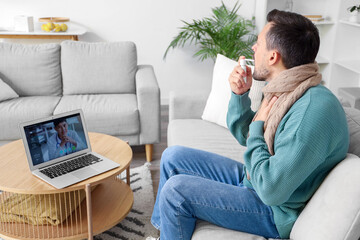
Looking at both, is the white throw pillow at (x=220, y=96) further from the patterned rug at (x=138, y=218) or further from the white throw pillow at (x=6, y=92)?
the white throw pillow at (x=6, y=92)

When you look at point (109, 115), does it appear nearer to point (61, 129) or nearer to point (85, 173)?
point (61, 129)

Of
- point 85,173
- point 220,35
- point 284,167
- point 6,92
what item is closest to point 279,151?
point 284,167

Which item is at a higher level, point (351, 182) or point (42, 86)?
point (351, 182)

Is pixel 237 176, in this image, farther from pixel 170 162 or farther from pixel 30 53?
pixel 30 53

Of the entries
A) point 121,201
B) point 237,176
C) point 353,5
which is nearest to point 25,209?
point 121,201

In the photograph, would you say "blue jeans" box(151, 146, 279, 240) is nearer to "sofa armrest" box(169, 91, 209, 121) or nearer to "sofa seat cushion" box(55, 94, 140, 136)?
"sofa armrest" box(169, 91, 209, 121)

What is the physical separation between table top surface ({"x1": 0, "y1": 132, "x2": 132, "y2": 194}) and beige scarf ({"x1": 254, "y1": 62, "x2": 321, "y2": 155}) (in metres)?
0.82

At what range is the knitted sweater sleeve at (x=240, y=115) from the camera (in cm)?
164

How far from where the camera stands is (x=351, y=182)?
114cm

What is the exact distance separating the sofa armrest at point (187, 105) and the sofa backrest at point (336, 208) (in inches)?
56.2

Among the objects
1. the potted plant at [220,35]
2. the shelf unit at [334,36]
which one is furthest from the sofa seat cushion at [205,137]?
the shelf unit at [334,36]

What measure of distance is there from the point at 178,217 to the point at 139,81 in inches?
66.9

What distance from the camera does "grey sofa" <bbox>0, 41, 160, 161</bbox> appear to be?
9.42ft

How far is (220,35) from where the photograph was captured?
3.85 m
